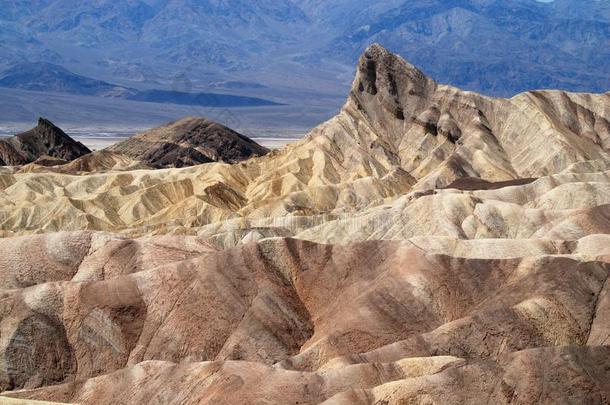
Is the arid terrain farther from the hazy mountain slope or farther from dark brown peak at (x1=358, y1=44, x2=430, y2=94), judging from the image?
dark brown peak at (x1=358, y1=44, x2=430, y2=94)

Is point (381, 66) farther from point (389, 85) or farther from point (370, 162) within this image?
point (370, 162)

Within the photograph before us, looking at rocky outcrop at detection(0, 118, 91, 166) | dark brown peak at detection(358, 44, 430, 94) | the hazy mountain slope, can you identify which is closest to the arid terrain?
the hazy mountain slope

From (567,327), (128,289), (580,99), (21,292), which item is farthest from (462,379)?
(580,99)

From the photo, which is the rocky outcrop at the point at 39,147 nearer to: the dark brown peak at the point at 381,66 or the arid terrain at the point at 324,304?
the arid terrain at the point at 324,304

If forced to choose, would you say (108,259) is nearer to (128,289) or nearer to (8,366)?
(128,289)

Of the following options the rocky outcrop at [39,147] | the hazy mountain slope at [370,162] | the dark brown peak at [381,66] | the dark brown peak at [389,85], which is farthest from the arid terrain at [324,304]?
the rocky outcrop at [39,147]

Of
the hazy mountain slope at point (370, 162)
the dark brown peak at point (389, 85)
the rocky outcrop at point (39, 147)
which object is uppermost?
the dark brown peak at point (389, 85)

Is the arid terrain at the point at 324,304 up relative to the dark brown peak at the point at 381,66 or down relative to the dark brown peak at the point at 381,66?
down

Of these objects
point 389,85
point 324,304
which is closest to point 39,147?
point 389,85
